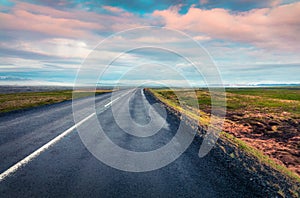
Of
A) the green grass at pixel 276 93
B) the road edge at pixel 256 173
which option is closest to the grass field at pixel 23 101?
the road edge at pixel 256 173

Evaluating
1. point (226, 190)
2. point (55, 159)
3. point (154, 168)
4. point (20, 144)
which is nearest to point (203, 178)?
point (226, 190)

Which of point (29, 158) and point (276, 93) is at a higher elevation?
point (29, 158)

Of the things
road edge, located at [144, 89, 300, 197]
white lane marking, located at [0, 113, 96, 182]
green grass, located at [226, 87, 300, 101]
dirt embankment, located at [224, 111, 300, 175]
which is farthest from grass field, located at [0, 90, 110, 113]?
green grass, located at [226, 87, 300, 101]

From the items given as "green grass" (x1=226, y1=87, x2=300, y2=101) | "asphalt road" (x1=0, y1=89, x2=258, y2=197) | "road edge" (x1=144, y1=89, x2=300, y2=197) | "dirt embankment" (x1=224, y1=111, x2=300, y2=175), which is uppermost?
"asphalt road" (x1=0, y1=89, x2=258, y2=197)

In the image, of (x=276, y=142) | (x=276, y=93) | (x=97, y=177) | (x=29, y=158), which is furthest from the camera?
(x=276, y=93)

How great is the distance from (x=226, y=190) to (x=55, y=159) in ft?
13.0

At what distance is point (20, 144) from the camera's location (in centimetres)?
707

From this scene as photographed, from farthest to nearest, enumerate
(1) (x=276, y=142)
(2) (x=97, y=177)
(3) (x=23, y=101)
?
(3) (x=23, y=101) → (1) (x=276, y=142) → (2) (x=97, y=177)

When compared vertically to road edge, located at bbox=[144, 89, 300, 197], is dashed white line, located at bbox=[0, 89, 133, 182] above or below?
above

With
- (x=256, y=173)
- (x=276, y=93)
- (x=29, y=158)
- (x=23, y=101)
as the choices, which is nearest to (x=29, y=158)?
(x=29, y=158)

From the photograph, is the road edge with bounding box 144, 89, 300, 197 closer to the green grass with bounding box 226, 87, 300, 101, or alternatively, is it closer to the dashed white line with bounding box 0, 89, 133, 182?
the dashed white line with bounding box 0, 89, 133, 182

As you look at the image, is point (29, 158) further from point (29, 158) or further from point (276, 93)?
point (276, 93)

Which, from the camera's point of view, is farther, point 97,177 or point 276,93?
point 276,93

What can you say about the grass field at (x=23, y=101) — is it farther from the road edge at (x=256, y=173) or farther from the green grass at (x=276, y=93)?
the green grass at (x=276, y=93)
